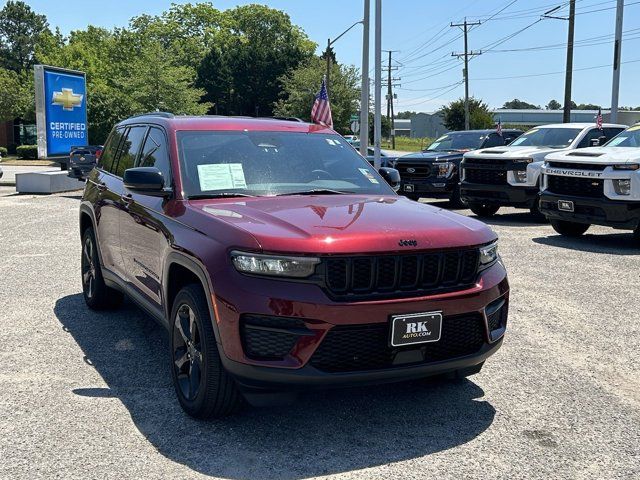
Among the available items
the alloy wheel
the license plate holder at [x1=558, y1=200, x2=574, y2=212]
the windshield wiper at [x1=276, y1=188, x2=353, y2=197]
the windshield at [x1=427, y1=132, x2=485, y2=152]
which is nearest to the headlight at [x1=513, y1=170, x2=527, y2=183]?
the license plate holder at [x1=558, y1=200, x2=574, y2=212]

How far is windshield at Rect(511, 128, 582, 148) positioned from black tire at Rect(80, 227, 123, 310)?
10342 millimetres

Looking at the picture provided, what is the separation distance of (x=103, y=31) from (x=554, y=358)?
81.6m

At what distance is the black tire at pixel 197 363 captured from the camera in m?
3.73

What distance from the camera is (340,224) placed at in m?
3.76

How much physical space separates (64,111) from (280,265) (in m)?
20.6

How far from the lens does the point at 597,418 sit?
408cm

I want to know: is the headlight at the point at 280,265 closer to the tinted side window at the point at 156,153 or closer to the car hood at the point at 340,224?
Answer: the car hood at the point at 340,224

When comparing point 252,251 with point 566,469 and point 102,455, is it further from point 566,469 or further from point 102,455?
point 566,469

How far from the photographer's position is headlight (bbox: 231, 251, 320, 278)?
11.4 ft

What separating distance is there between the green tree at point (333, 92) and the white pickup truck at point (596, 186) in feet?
166

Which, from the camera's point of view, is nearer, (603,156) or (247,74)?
(603,156)

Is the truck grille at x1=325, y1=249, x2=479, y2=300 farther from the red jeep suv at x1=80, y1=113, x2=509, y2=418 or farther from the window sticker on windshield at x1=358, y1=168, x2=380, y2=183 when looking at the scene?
the window sticker on windshield at x1=358, y1=168, x2=380, y2=183

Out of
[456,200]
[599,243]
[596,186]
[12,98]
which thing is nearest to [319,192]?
[596,186]

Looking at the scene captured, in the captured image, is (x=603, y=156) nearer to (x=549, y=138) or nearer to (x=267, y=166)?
(x=549, y=138)
